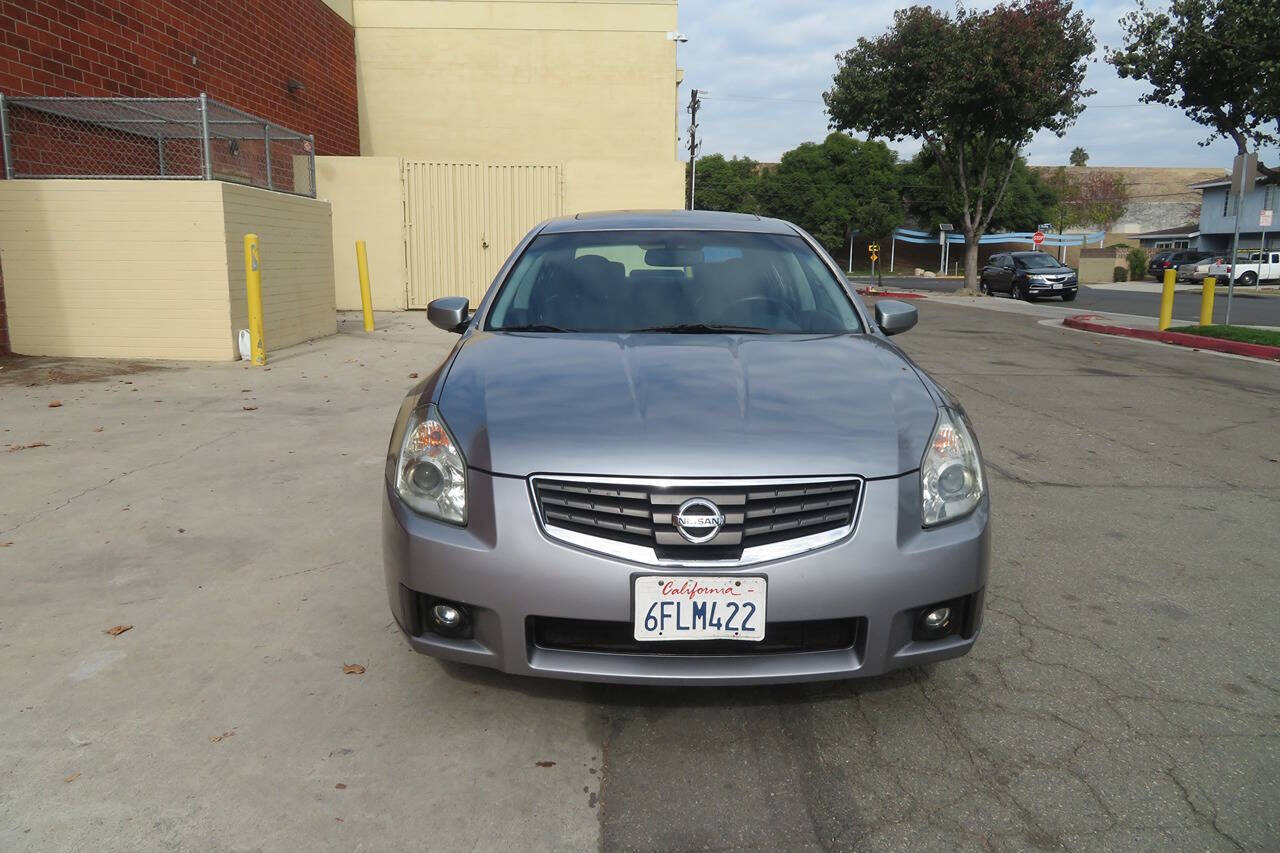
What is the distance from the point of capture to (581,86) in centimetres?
2089

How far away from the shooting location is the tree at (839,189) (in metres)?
65.9

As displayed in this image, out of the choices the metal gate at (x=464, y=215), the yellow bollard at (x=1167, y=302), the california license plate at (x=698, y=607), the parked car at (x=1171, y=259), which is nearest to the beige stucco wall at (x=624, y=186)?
the metal gate at (x=464, y=215)

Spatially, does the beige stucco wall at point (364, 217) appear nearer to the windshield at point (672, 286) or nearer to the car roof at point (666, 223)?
the car roof at point (666, 223)

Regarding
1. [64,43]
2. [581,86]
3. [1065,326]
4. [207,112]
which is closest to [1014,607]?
[207,112]

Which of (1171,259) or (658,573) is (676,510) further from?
(1171,259)

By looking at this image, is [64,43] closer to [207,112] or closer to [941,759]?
[207,112]

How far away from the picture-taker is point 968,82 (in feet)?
88.6

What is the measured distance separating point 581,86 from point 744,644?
65.6ft

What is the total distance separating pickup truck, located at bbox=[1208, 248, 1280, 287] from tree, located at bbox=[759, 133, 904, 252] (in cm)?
2534

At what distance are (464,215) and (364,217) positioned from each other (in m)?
1.84

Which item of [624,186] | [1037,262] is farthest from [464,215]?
[1037,262]

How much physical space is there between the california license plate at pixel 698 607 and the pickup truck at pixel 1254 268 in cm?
4583

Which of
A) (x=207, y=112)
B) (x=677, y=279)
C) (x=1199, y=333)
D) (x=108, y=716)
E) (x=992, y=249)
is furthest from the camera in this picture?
(x=992, y=249)

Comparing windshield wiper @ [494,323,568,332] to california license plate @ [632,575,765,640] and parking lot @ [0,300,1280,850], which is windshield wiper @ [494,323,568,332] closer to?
parking lot @ [0,300,1280,850]
